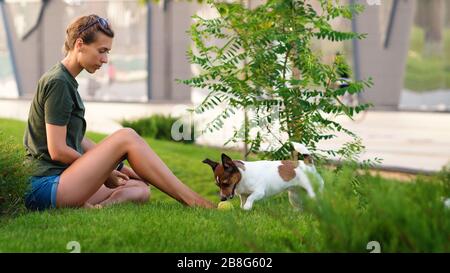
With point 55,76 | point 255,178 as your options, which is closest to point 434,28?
point 255,178

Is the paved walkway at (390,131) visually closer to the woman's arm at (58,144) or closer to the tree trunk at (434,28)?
the tree trunk at (434,28)

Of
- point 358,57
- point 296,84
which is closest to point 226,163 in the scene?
point 296,84

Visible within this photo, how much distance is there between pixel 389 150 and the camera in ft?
47.3

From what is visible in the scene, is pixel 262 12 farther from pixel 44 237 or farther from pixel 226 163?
pixel 44 237

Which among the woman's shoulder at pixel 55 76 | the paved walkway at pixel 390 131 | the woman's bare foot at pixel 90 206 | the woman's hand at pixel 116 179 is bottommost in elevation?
the paved walkway at pixel 390 131

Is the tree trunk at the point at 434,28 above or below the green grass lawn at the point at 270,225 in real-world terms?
below

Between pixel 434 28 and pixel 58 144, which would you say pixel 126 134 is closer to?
pixel 58 144

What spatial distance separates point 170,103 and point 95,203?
907 inches

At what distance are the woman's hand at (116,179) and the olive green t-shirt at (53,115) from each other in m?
0.31

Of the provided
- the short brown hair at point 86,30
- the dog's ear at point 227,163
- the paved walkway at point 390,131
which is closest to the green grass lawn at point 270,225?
the dog's ear at point 227,163

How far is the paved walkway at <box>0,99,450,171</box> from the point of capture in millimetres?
13305

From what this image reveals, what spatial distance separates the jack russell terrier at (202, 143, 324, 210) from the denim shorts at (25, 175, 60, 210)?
106cm

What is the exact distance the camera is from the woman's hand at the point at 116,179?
→ 20.5ft

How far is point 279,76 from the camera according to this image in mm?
6895
